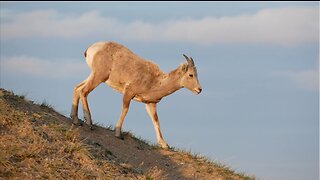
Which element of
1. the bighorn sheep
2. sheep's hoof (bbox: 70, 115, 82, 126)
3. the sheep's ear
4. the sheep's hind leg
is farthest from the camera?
the sheep's ear

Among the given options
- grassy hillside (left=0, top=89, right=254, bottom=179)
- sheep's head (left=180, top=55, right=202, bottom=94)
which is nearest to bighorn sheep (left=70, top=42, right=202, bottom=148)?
sheep's head (left=180, top=55, right=202, bottom=94)

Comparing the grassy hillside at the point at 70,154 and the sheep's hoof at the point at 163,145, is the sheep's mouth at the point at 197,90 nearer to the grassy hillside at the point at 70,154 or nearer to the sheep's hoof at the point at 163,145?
the sheep's hoof at the point at 163,145

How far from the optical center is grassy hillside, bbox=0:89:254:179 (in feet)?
47.2

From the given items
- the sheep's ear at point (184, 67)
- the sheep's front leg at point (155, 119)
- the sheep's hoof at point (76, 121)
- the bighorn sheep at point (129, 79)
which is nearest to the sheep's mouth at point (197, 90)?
the bighorn sheep at point (129, 79)

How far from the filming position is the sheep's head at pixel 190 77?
70.2 feet

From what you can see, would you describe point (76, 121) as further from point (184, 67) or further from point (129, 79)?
point (184, 67)

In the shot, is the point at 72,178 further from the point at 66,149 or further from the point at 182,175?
the point at 182,175

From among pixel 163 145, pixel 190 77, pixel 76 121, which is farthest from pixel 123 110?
pixel 190 77

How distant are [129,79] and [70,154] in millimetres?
5974

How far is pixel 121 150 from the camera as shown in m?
19.4

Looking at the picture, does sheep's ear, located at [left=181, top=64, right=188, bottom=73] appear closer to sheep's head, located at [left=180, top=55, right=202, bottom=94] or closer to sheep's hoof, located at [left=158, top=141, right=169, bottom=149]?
sheep's head, located at [left=180, top=55, right=202, bottom=94]

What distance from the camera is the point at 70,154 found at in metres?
15.4

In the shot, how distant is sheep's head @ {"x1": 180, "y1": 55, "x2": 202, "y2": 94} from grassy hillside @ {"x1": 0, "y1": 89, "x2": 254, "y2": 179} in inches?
86.6

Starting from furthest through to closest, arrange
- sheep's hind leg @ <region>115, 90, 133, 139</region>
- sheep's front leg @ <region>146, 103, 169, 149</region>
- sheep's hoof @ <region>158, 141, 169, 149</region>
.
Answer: sheep's front leg @ <region>146, 103, 169, 149</region> < sheep's hoof @ <region>158, 141, 169, 149</region> < sheep's hind leg @ <region>115, 90, 133, 139</region>
